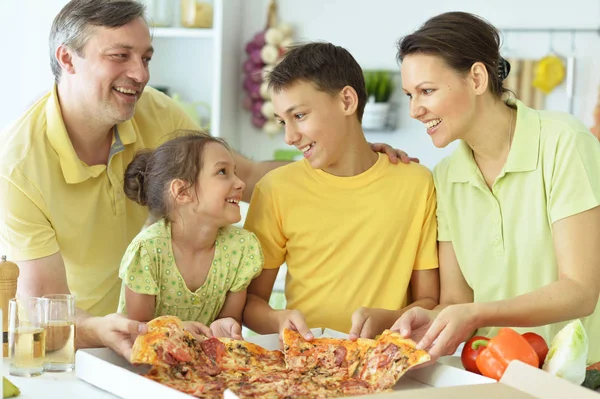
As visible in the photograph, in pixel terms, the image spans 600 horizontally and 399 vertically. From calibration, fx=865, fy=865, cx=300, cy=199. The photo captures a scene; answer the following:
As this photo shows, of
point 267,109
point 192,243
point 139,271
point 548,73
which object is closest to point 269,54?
point 267,109

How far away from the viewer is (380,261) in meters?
2.04

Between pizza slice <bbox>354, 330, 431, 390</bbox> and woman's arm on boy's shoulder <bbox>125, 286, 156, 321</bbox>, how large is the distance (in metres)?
0.53

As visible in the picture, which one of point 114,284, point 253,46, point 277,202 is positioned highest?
point 253,46

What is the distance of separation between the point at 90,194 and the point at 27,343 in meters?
0.75

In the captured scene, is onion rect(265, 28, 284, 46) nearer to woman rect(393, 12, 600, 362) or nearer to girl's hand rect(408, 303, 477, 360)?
woman rect(393, 12, 600, 362)

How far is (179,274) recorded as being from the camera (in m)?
1.94

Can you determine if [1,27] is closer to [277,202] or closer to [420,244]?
[277,202]

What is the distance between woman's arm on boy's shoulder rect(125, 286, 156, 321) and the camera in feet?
6.15

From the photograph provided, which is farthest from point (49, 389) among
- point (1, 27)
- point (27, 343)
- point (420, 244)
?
point (1, 27)

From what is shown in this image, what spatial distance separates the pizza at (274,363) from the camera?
4.83ft

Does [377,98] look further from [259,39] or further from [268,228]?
[268,228]

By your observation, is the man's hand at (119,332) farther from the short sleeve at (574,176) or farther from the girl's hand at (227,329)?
the short sleeve at (574,176)

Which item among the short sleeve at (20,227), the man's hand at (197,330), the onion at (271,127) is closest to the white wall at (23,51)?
the onion at (271,127)

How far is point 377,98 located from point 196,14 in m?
0.97
